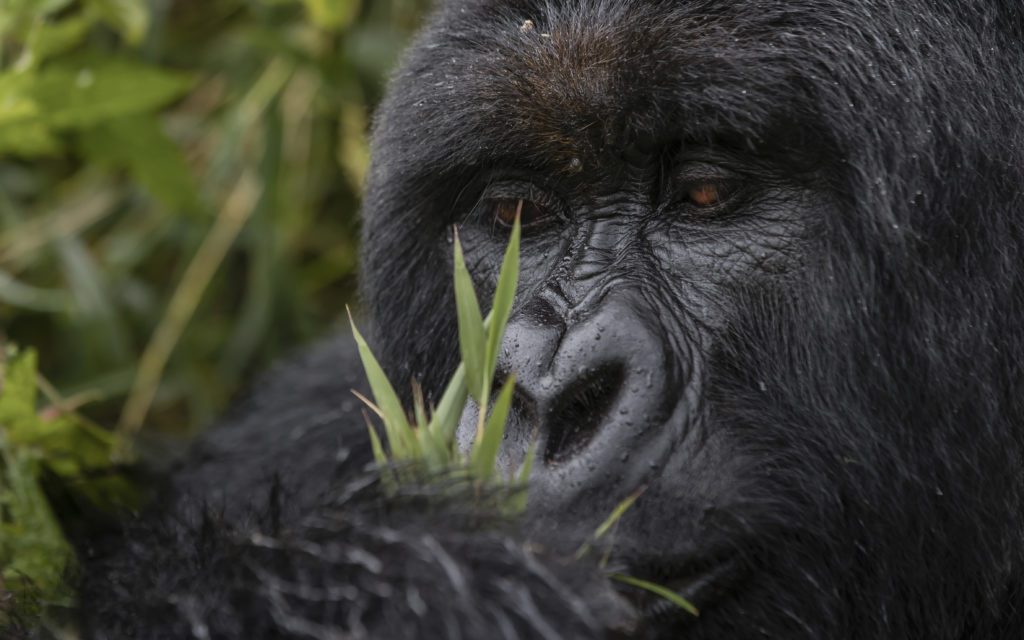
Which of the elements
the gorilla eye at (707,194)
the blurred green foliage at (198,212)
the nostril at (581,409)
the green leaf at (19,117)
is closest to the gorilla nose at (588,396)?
the nostril at (581,409)

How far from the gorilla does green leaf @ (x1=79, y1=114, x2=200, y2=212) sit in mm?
1631

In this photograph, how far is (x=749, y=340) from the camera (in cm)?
223

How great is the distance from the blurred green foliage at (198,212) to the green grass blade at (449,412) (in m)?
1.93

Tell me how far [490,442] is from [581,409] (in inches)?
6.7

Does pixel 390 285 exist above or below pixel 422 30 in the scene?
below

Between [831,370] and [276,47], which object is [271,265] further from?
[831,370]

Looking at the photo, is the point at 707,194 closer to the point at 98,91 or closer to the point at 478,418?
the point at 478,418

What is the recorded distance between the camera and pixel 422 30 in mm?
2762

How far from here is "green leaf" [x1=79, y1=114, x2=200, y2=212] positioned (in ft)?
12.4

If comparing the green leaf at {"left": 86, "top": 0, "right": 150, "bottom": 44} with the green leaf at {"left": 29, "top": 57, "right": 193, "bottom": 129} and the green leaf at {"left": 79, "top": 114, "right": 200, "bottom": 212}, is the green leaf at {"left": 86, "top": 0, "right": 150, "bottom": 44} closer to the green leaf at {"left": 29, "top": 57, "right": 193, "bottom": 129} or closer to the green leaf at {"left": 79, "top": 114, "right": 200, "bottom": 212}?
the green leaf at {"left": 29, "top": 57, "right": 193, "bottom": 129}

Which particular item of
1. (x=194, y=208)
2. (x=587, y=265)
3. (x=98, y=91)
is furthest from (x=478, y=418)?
(x=194, y=208)

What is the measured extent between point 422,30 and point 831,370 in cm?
106

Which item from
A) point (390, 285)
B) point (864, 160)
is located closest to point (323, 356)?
point (390, 285)

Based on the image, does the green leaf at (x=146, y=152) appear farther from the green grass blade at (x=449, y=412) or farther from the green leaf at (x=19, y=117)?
the green grass blade at (x=449, y=412)
